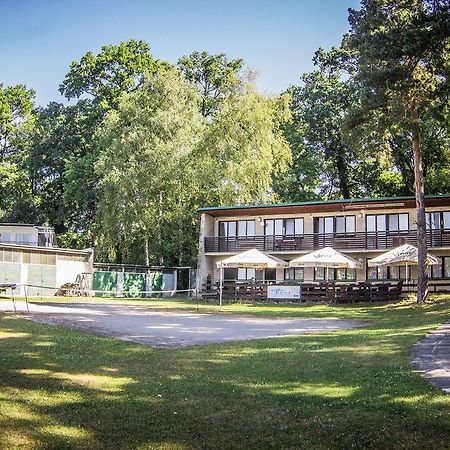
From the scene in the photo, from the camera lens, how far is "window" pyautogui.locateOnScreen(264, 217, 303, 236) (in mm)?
39688

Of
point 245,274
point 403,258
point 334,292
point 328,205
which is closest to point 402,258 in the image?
point 403,258

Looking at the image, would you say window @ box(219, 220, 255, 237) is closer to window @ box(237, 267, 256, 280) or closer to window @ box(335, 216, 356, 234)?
window @ box(237, 267, 256, 280)

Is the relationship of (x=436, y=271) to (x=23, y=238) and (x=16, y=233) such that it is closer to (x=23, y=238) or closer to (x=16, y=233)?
(x=23, y=238)

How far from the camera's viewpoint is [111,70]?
57.2m

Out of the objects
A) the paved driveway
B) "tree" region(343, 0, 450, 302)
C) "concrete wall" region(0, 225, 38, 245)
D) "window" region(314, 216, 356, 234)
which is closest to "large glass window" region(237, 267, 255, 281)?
"window" region(314, 216, 356, 234)

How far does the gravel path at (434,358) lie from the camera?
8844 millimetres

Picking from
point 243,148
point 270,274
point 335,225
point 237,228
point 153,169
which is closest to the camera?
point 335,225

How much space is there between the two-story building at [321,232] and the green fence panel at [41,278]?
9.55m

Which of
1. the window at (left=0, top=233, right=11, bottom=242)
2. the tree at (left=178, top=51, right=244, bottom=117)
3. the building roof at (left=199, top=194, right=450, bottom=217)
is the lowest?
the window at (left=0, top=233, right=11, bottom=242)

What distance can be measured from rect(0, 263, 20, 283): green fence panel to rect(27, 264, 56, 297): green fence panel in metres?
0.96

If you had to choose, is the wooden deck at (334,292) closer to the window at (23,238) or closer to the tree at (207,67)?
the window at (23,238)

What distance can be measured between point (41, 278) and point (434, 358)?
3136cm

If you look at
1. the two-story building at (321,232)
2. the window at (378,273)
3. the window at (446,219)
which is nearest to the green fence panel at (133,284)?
the two-story building at (321,232)

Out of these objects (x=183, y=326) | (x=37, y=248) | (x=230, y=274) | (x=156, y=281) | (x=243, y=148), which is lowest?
(x=183, y=326)
